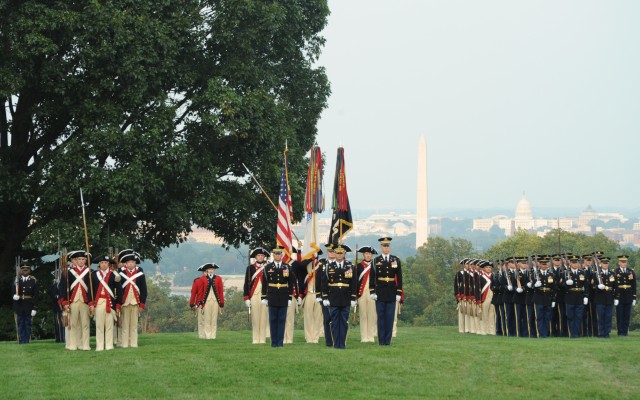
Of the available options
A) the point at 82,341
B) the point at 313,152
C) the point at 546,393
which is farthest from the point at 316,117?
the point at 546,393

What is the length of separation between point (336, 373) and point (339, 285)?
3.77 m

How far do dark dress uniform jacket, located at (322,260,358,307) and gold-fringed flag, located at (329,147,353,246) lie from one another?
2.89 meters

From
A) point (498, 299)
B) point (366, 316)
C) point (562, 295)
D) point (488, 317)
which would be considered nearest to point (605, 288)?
point (562, 295)

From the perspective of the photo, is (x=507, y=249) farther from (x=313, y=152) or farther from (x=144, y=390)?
(x=144, y=390)

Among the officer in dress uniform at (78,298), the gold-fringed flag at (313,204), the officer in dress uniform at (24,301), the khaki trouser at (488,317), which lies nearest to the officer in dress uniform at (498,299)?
the khaki trouser at (488,317)

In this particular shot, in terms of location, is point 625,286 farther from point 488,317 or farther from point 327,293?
point 327,293

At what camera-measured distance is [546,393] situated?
15.9 m

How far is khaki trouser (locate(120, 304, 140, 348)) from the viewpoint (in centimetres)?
2323

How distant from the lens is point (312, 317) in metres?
24.5

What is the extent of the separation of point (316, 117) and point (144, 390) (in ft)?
74.7

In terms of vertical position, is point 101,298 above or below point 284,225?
below

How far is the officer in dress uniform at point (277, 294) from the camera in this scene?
2195 cm

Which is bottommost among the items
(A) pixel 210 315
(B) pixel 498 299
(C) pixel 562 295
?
(A) pixel 210 315

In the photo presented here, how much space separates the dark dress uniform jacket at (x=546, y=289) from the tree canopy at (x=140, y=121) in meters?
9.61
